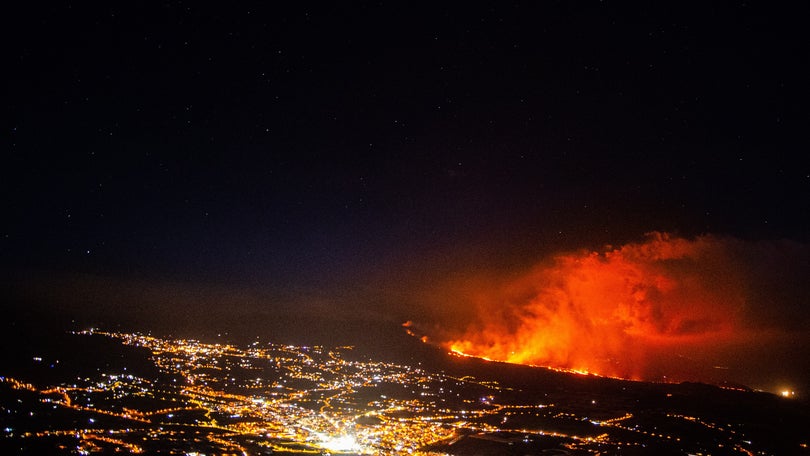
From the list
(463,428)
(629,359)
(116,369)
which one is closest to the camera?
(463,428)

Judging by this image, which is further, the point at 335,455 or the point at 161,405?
the point at 161,405

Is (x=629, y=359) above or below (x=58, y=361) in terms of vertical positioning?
above

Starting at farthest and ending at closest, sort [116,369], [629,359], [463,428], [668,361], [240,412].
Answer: [668,361] < [629,359] < [116,369] < [240,412] < [463,428]

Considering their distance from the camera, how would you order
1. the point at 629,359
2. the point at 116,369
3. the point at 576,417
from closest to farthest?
the point at 576,417, the point at 116,369, the point at 629,359

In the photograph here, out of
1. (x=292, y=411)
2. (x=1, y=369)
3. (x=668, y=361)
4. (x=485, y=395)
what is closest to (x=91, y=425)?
(x=292, y=411)

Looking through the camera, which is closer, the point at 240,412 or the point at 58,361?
the point at 240,412

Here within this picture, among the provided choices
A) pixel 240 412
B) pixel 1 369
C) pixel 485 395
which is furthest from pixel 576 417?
pixel 1 369

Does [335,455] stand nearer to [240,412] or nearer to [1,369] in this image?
[240,412]

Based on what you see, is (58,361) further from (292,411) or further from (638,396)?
(638,396)

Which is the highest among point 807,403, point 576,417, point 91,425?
point 807,403
